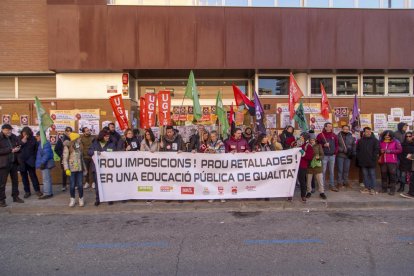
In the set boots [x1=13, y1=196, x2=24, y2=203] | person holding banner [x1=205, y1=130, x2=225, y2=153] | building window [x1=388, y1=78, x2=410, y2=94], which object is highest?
building window [x1=388, y1=78, x2=410, y2=94]

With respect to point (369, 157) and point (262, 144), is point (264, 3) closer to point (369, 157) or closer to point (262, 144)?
point (262, 144)

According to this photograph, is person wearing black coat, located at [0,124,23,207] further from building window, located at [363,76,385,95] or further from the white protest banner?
building window, located at [363,76,385,95]

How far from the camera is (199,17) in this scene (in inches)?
463

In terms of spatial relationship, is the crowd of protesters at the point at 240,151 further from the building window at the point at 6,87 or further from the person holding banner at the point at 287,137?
the building window at the point at 6,87

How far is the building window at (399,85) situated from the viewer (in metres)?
13.0

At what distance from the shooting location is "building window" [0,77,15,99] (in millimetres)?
12742

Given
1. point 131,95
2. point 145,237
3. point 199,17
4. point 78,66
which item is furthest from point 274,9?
point 145,237

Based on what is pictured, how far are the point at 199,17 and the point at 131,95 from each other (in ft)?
11.9

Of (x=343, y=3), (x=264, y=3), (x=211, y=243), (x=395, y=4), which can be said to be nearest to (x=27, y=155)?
(x=211, y=243)

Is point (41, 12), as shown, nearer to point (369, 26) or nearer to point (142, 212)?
point (142, 212)

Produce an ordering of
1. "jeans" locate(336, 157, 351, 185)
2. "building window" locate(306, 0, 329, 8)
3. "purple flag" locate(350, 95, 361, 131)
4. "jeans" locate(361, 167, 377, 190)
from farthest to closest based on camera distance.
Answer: "building window" locate(306, 0, 329, 8) → "purple flag" locate(350, 95, 361, 131) → "jeans" locate(336, 157, 351, 185) → "jeans" locate(361, 167, 377, 190)

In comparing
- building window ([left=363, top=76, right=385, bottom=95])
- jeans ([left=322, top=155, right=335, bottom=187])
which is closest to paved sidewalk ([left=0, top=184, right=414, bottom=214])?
jeans ([left=322, top=155, right=335, bottom=187])

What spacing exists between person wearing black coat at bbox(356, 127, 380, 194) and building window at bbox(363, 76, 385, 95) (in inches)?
161

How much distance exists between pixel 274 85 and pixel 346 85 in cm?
266
